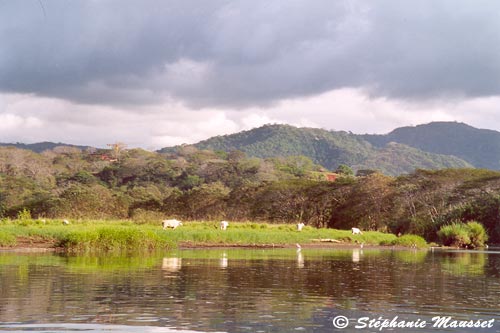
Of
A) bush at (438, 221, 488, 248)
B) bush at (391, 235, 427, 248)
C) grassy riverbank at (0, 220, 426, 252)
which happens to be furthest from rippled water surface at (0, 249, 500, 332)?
bush at (438, 221, 488, 248)

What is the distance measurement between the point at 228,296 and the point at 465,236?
36.4 m

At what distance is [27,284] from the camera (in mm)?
17969

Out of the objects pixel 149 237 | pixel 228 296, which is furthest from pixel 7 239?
pixel 228 296

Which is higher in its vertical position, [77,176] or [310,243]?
[77,176]

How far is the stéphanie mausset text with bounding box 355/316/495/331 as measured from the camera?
12.8 m

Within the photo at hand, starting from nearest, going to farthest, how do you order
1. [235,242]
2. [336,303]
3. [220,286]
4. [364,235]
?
[336,303]
[220,286]
[235,242]
[364,235]

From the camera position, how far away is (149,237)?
35156mm

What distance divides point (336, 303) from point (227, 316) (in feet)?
10.1

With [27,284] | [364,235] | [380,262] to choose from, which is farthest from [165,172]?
[27,284]

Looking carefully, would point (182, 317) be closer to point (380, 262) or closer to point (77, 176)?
point (380, 262)

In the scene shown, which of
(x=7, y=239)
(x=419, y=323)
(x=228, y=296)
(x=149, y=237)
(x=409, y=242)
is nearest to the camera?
(x=419, y=323)

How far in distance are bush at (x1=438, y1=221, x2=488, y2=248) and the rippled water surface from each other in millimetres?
24338

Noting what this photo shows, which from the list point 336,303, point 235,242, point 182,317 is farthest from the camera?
point 235,242

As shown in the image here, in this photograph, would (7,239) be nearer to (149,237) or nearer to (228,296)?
(149,237)
